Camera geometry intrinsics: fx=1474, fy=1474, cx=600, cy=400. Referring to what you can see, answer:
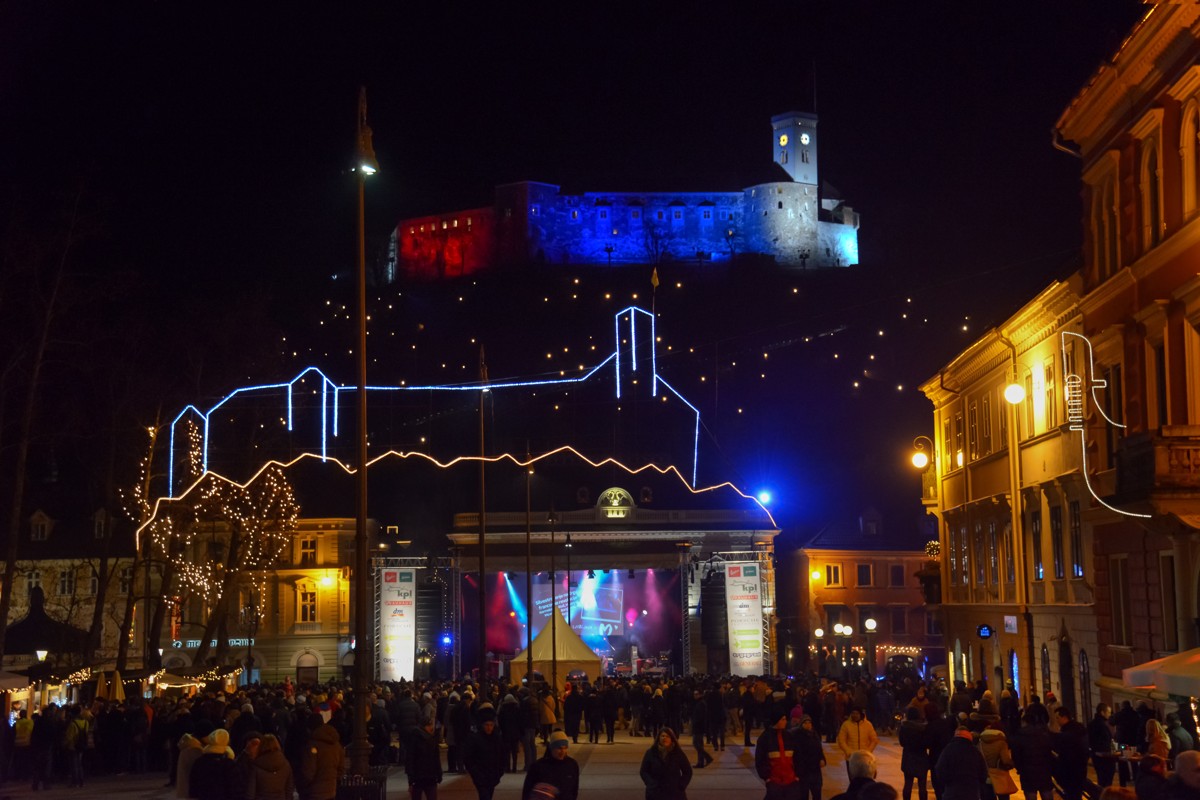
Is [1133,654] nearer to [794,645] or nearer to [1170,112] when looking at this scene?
[1170,112]

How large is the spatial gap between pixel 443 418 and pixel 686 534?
21.2 meters

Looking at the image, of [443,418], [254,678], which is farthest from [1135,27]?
[443,418]

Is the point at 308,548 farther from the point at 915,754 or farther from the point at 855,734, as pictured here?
the point at 855,734

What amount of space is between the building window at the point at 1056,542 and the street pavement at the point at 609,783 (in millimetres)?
5269

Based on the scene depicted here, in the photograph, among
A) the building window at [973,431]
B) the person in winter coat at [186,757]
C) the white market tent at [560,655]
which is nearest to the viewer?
the person in winter coat at [186,757]

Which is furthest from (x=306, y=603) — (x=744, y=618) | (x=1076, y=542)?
(x=1076, y=542)

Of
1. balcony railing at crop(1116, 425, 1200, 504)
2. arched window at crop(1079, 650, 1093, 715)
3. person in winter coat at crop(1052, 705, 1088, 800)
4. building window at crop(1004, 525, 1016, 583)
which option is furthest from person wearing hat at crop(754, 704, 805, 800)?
building window at crop(1004, 525, 1016, 583)

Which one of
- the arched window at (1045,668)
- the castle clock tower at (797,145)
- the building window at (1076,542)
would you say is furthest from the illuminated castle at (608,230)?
the building window at (1076,542)

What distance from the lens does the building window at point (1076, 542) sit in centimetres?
2992

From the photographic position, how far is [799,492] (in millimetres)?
98750

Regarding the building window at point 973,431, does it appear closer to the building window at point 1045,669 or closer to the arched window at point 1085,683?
the building window at point 1045,669

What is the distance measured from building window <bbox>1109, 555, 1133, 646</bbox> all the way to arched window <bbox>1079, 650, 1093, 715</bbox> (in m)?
2.60

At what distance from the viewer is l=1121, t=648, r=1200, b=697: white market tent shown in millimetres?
14547

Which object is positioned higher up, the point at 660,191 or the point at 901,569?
the point at 660,191
